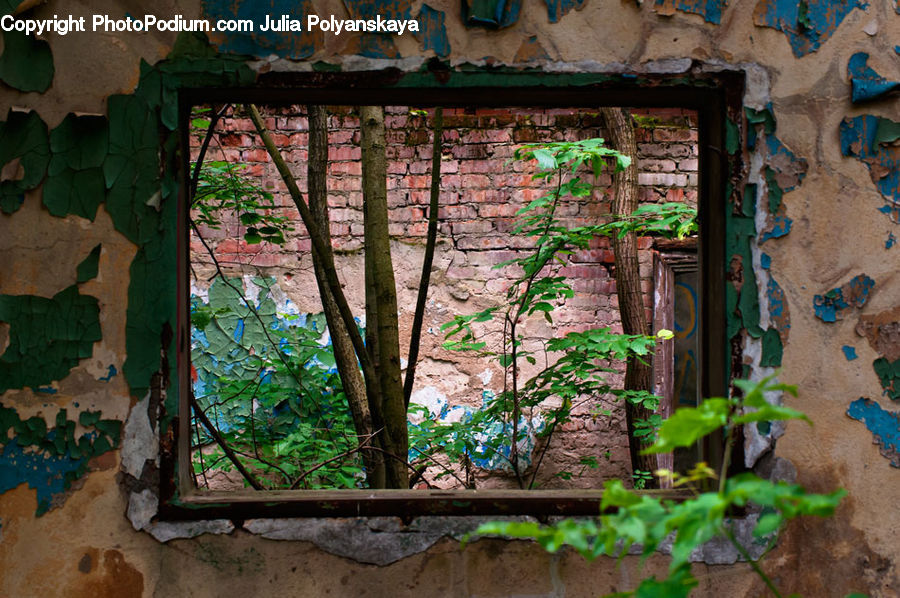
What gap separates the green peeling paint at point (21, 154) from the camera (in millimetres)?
1592

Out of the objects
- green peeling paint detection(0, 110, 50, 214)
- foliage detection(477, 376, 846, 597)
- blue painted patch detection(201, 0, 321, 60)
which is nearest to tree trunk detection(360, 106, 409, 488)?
blue painted patch detection(201, 0, 321, 60)

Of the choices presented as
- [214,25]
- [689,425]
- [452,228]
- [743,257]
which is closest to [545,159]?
[743,257]

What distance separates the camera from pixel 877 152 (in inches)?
63.9

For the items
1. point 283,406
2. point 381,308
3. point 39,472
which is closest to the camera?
point 39,472

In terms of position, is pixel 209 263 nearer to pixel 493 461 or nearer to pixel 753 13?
pixel 493 461

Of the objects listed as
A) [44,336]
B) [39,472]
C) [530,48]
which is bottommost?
[39,472]

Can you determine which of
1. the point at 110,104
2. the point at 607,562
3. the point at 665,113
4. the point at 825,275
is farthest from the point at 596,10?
the point at 665,113

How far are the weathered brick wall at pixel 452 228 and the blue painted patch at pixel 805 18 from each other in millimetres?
2226

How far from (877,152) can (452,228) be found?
2416 millimetres

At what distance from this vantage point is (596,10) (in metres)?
1.63

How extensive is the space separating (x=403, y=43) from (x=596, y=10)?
1.39 ft

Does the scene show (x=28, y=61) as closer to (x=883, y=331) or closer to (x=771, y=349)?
(x=771, y=349)

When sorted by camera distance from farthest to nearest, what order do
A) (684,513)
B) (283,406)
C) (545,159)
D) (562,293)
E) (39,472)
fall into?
(283,406), (562,293), (545,159), (39,472), (684,513)

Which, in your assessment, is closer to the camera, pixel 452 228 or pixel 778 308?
pixel 778 308
